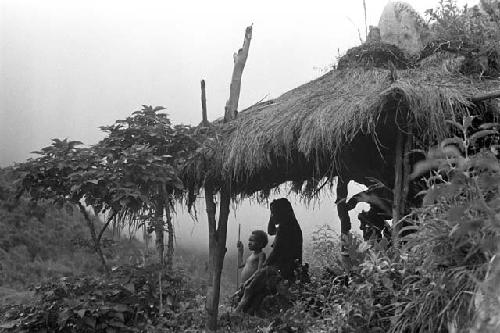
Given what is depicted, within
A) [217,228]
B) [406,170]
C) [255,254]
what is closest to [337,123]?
[406,170]

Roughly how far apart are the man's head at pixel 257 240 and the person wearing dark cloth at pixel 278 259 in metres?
0.11

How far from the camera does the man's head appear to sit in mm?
8547

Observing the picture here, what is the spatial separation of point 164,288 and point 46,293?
1.07 metres

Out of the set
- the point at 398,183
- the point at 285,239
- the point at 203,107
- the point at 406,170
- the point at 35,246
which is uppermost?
the point at 203,107

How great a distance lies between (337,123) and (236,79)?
2322 mm

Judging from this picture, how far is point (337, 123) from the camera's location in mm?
5836

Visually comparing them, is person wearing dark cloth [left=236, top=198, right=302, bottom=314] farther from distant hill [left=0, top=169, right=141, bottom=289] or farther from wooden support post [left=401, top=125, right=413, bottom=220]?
distant hill [left=0, top=169, right=141, bottom=289]

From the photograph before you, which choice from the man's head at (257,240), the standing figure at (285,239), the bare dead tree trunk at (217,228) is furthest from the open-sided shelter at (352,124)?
the man's head at (257,240)

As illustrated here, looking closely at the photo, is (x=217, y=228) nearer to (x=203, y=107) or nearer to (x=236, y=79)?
(x=203, y=107)

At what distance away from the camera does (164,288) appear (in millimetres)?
6340

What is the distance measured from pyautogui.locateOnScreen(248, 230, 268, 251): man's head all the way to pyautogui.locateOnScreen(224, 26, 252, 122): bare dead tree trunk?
5.80ft

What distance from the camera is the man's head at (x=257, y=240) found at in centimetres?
855

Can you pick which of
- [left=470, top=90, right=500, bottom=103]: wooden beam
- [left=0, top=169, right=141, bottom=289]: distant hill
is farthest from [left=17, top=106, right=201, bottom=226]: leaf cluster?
[left=0, top=169, right=141, bottom=289]: distant hill

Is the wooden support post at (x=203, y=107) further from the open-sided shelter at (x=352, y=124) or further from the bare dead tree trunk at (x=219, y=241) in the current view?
the bare dead tree trunk at (x=219, y=241)
